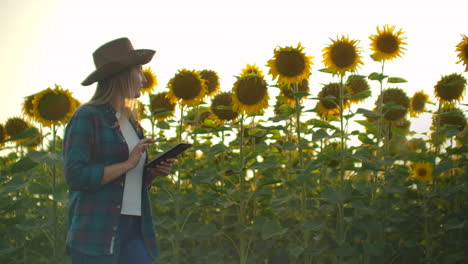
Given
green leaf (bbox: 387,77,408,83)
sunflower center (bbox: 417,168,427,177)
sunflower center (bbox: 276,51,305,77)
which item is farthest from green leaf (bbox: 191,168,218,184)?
sunflower center (bbox: 417,168,427,177)

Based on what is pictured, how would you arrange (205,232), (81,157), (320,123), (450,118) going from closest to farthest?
(81,157), (320,123), (205,232), (450,118)

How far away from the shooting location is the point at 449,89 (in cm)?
542

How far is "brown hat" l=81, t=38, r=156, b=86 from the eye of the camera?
3.06 m

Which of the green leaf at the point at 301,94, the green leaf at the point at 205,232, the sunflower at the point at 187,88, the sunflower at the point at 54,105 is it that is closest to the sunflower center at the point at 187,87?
the sunflower at the point at 187,88

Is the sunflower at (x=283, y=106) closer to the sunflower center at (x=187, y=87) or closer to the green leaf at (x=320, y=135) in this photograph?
the green leaf at (x=320, y=135)

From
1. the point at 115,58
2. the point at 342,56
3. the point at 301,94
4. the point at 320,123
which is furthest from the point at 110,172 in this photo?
the point at 342,56

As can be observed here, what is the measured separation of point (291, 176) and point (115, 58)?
274 centimetres

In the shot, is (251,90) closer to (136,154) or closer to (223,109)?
(223,109)

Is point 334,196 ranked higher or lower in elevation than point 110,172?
lower

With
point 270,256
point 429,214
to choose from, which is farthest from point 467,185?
point 270,256

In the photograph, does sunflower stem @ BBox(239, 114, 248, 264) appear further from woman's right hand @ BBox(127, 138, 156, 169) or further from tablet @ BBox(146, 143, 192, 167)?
woman's right hand @ BBox(127, 138, 156, 169)

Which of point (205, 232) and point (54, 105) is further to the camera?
point (54, 105)

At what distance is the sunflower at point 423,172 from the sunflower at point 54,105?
3.68 m

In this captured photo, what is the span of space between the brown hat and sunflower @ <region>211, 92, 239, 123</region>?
1.59m
